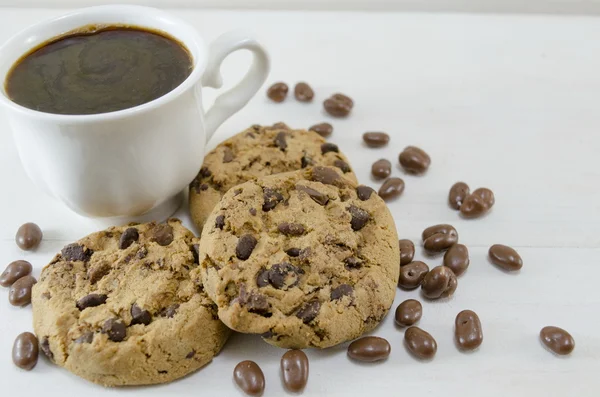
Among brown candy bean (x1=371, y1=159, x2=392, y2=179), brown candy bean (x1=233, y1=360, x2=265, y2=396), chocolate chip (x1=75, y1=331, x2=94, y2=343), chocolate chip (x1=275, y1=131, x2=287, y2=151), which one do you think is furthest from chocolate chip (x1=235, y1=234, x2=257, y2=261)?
brown candy bean (x1=371, y1=159, x2=392, y2=179)

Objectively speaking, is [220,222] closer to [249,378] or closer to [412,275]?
[249,378]

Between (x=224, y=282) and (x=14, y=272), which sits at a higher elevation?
(x=224, y=282)

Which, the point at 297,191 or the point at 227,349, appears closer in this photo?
the point at 227,349

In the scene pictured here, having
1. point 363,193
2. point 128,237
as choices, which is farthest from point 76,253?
point 363,193

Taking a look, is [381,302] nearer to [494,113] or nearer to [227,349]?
[227,349]

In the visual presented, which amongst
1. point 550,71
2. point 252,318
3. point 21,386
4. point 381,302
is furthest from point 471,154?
point 21,386

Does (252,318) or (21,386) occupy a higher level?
(252,318)

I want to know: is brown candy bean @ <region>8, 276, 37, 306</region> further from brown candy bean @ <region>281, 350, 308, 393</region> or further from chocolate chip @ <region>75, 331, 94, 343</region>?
brown candy bean @ <region>281, 350, 308, 393</region>
